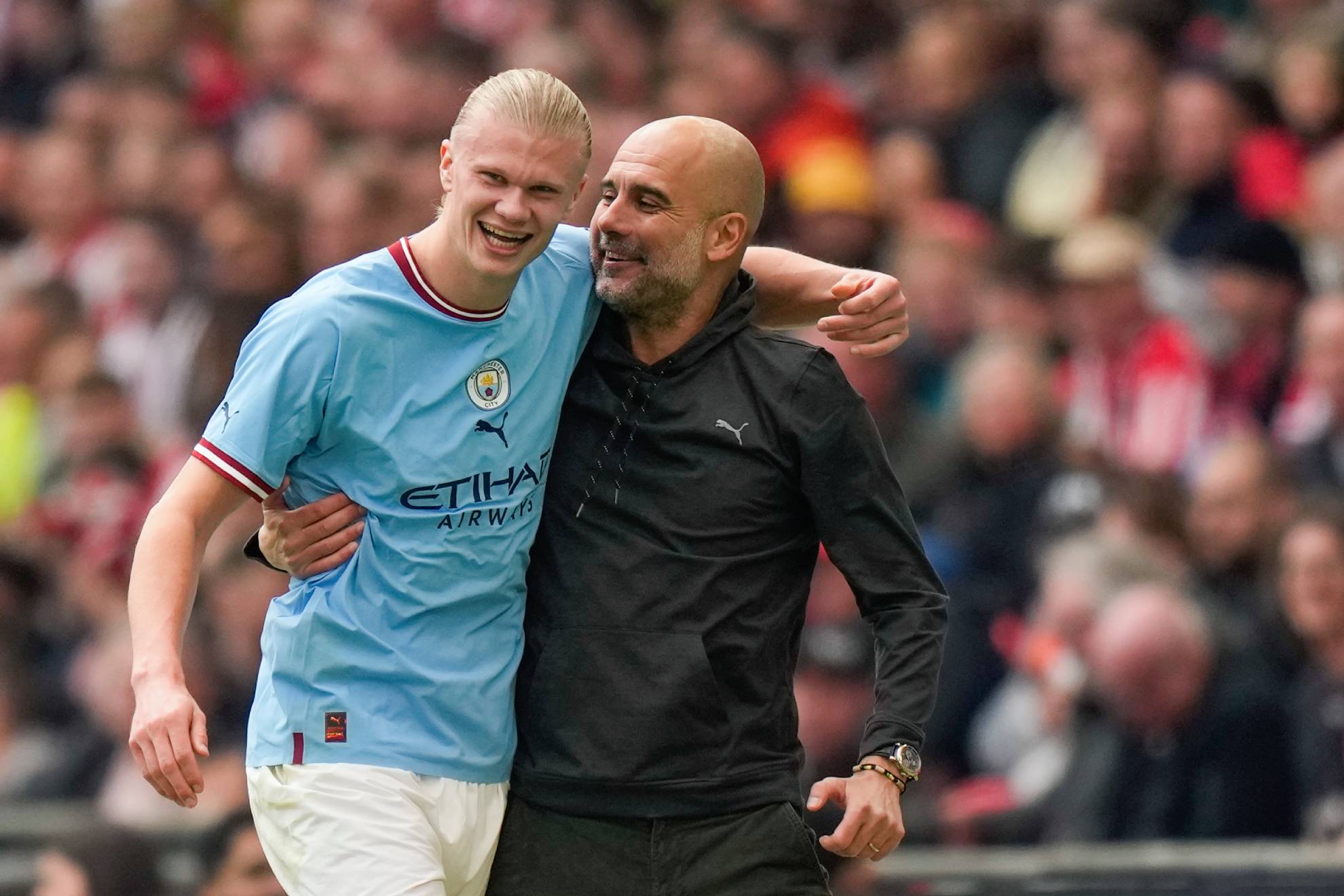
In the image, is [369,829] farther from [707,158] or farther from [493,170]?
[707,158]

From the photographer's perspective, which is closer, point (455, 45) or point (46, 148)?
point (455, 45)

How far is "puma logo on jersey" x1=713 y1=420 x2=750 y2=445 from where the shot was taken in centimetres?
406

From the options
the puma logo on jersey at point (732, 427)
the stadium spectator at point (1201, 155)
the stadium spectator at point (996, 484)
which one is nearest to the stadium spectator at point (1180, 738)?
the stadium spectator at point (996, 484)

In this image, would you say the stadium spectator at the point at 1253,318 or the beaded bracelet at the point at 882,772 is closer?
the beaded bracelet at the point at 882,772

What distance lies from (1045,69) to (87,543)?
4.18 meters

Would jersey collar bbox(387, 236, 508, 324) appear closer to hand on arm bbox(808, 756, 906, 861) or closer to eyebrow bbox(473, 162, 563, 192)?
eyebrow bbox(473, 162, 563, 192)

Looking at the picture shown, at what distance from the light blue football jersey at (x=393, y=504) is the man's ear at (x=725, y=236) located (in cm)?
44

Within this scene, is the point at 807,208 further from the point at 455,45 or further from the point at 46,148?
the point at 46,148

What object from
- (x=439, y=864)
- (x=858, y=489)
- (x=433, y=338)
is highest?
(x=433, y=338)

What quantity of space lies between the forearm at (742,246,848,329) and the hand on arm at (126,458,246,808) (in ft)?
3.88

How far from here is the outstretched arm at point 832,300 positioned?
4.12 meters

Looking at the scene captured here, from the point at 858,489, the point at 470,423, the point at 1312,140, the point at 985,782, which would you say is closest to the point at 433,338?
the point at 470,423

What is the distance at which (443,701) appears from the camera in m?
3.90

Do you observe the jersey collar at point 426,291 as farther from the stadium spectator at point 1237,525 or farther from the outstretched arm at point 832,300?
the stadium spectator at point 1237,525
